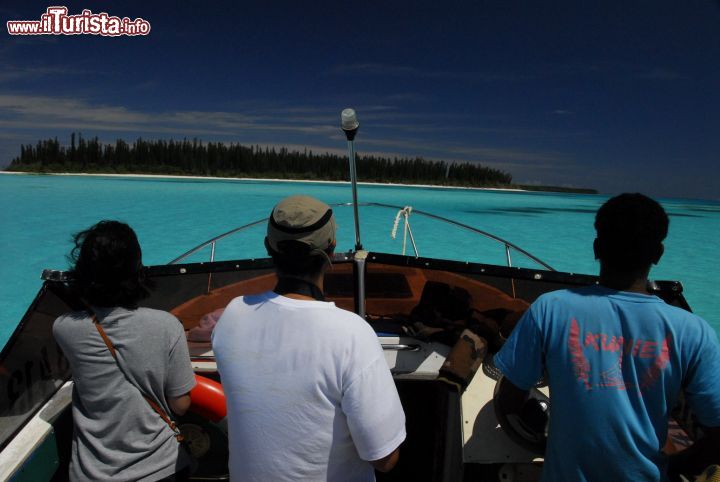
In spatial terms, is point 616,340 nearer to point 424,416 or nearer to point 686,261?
point 424,416

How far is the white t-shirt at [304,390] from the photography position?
0.83m

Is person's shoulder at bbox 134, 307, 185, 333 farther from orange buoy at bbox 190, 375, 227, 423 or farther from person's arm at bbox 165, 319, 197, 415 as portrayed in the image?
orange buoy at bbox 190, 375, 227, 423

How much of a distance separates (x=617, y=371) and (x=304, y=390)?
0.67 metres

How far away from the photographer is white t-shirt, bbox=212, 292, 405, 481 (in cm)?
83

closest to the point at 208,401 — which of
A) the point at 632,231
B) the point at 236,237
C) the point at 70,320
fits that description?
the point at 70,320

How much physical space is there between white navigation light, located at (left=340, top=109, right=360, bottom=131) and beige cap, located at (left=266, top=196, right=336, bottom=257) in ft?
3.70

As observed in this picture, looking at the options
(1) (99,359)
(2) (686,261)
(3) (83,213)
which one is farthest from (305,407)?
(3) (83,213)

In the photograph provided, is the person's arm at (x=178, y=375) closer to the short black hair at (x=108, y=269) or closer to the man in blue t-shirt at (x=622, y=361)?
the short black hair at (x=108, y=269)

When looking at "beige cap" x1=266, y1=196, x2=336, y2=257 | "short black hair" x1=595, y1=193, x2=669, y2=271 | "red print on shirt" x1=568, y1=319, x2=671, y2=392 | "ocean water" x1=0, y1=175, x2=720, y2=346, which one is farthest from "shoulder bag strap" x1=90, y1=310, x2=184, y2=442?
"ocean water" x1=0, y1=175, x2=720, y2=346

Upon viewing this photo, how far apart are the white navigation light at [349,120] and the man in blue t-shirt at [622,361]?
1191mm

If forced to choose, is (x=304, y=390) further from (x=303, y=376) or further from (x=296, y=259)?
(x=296, y=259)

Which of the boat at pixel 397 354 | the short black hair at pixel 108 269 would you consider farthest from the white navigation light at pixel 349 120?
the short black hair at pixel 108 269

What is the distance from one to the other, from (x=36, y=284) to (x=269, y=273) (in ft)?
31.2

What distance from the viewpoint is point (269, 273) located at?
89.5 inches
